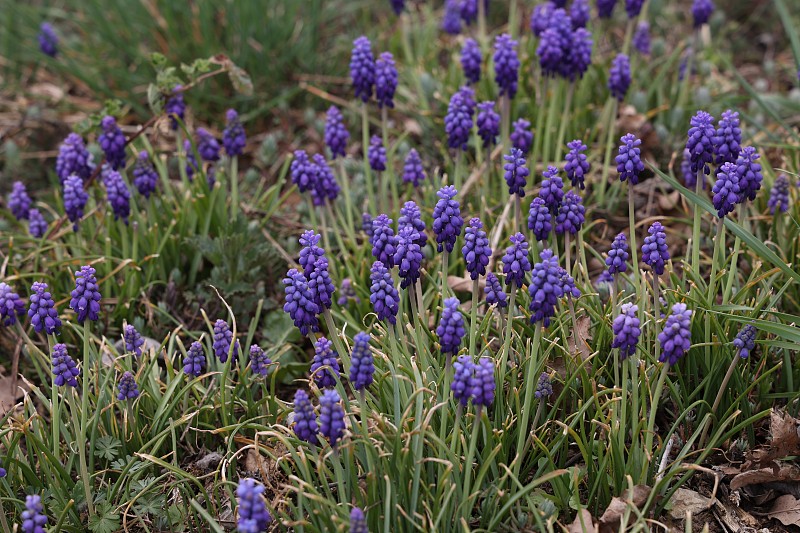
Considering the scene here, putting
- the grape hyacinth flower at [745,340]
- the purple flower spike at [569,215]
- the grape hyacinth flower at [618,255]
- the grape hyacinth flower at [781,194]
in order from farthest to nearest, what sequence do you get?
1. the grape hyacinth flower at [781,194]
2. the purple flower spike at [569,215]
3. the grape hyacinth flower at [618,255]
4. the grape hyacinth flower at [745,340]

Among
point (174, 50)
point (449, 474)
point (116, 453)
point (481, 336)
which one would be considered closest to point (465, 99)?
point (481, 336)

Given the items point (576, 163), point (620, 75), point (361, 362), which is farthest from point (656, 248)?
point (620, 75)

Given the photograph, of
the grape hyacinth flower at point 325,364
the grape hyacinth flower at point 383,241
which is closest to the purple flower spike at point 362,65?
the grape hyacinth flower at point 383,241

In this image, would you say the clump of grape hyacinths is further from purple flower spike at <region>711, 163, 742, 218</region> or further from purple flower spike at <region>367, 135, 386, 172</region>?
purple flower spike at <region>367, 135, 386, 172</region>

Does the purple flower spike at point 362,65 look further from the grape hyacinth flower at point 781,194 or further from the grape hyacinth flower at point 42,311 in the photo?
the grape hyacinth flower at point 781,194

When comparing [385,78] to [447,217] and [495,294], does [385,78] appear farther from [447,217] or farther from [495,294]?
[495,294]

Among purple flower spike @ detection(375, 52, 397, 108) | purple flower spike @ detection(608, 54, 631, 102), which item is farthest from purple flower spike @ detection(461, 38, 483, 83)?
purple flower spike @ detection(608, 54, 631, 102)

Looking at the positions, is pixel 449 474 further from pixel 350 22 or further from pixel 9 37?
pixel 9 37
